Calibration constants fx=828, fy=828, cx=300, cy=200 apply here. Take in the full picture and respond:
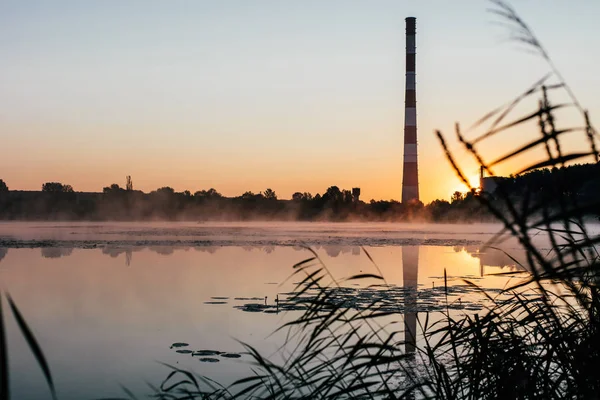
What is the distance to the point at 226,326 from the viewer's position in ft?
22.8

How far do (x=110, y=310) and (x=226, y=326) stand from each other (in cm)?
200

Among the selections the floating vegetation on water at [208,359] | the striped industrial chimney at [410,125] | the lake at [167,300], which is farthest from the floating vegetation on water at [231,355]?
the striped industrial chimney at [410,125]

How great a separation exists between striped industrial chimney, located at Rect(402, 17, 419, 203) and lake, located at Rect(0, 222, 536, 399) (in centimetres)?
1608

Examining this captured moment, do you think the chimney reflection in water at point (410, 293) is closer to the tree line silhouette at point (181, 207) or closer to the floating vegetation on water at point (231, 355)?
the floating vegetation on water at point (231, 355)

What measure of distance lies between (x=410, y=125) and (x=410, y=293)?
2520cm

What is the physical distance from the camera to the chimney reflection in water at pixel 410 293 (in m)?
5.22

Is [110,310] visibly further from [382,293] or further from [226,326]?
[382,293]

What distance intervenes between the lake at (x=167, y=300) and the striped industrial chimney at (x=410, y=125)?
633 inches

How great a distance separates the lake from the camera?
538cm

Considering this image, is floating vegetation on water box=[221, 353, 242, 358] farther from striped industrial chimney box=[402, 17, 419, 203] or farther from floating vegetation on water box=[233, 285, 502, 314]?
striped industrial chimney box=[402, 17, 419, 203]

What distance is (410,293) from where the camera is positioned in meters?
9.13

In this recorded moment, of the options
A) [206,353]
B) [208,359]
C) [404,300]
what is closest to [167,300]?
[404,300]

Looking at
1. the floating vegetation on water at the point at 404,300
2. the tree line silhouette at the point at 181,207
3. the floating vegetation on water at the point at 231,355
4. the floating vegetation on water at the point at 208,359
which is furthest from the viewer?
the tree line silhouette at the point at 181,207

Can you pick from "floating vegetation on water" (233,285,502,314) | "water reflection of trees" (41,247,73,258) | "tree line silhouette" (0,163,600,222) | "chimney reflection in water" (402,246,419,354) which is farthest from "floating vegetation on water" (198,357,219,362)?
"tree line silhouette" (0,163,600,222)
